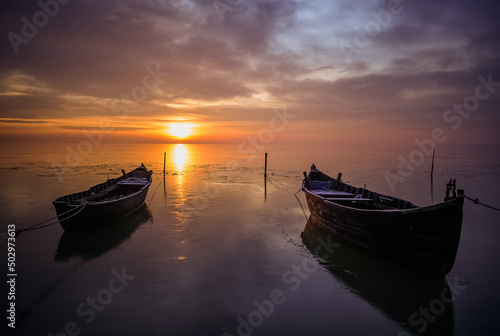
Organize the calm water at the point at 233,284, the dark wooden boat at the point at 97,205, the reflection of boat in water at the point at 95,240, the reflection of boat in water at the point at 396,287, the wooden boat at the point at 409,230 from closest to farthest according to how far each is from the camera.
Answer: the calm water at the point at 233,284 < the reflection of boat in water at the point at 396,287 < the wooden boat at the point at 409,230 < the reflection of boat in water at the point at 95,240 < the dark wooden boat at the point at 97,205

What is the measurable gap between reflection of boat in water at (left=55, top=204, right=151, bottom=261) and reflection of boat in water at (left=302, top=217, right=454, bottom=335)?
9049 mm

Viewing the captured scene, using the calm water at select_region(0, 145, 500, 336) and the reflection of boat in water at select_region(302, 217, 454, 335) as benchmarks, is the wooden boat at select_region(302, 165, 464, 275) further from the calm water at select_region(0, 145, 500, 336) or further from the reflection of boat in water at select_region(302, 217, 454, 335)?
the calm water at select_region(0, 145, 500, 336)

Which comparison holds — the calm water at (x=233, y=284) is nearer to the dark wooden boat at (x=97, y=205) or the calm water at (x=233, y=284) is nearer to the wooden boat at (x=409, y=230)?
the wooden boat at (x=409, y=230)

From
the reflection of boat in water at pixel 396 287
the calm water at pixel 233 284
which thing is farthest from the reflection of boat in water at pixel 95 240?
the reflection of boat in water at pixel 396 287

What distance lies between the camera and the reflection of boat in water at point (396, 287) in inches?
275

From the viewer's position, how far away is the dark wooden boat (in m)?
11.8

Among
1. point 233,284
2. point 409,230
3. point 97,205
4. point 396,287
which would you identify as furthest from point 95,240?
point 409,230

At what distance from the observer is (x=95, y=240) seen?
12180 millimetres

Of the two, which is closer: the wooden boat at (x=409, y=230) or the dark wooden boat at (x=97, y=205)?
the wooden boat at (x=409, y=230)

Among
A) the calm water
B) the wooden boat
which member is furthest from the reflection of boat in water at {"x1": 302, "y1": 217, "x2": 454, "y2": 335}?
the wooden boat

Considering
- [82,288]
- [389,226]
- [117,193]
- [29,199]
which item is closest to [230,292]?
[82,288]

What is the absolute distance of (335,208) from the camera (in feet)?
38.4

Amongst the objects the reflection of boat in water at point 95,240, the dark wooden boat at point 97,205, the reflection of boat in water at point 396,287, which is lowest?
the reflection of boat in water at point 95,240

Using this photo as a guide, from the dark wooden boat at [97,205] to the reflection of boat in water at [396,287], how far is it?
33.5 feet
